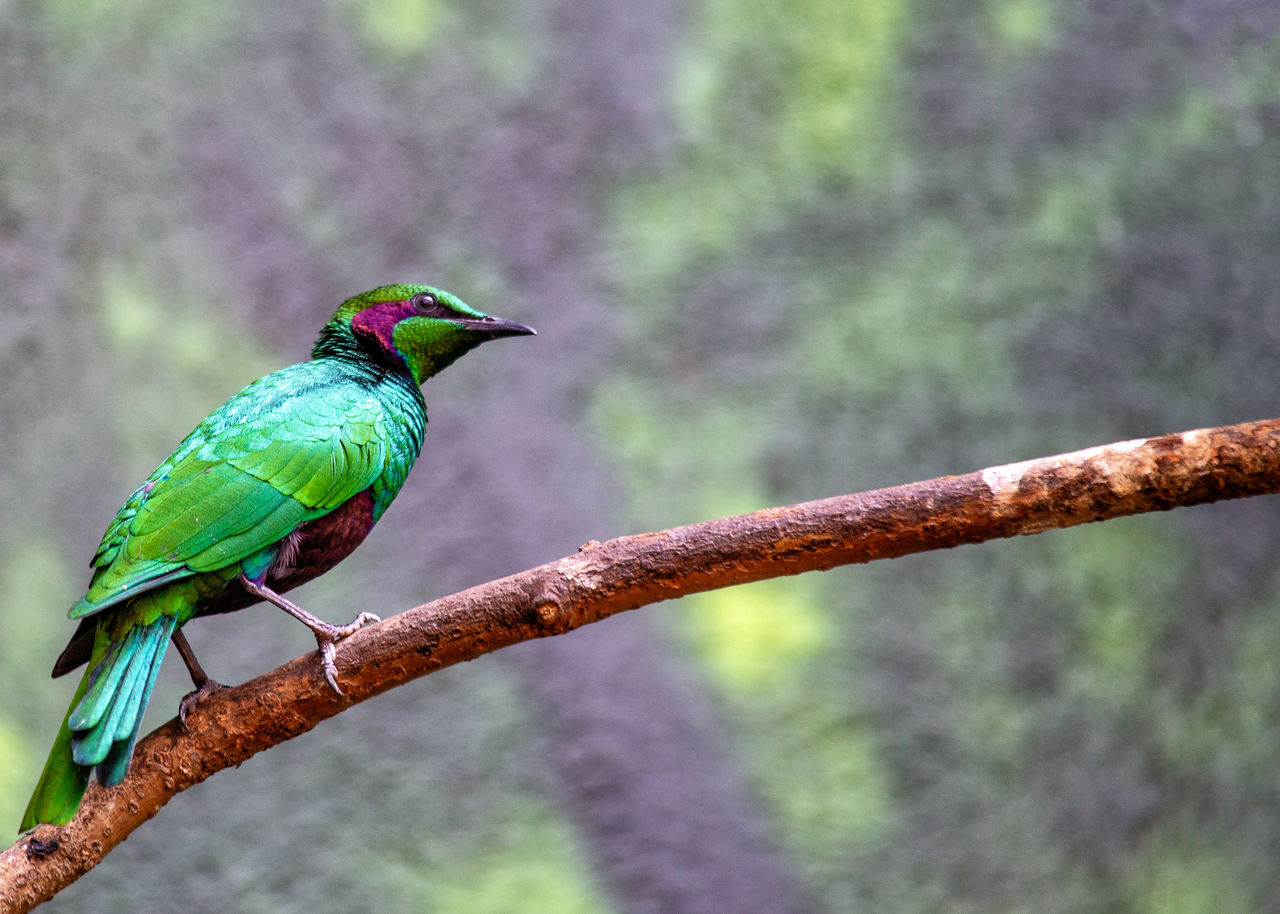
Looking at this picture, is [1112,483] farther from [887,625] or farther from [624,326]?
[624,326]

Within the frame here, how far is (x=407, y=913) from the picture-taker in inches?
136

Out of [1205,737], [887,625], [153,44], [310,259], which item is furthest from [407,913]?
[153,44]

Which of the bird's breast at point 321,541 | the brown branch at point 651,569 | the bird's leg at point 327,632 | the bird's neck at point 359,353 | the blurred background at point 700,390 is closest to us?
the brown branch at point 651,569

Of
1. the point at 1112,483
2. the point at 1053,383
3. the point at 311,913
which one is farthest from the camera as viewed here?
the point at 1053,383

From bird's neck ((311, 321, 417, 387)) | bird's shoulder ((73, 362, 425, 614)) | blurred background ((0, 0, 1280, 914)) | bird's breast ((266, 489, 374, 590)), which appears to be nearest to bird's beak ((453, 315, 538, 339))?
bird's neck ((311, 321, 417, 387))

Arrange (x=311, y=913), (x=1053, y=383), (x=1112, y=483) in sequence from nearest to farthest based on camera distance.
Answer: (x=1112, y=483), (x=311, y=913), (x=1053, y=383)

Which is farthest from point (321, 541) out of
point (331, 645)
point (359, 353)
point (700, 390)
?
point (700, 390)

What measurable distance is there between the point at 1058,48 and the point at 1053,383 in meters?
1.10

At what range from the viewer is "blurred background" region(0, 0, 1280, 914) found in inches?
137

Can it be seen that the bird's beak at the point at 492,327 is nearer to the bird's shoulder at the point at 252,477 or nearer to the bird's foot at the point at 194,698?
the bird's shoulder at the point at 252,477

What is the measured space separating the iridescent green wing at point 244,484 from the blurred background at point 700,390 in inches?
58.4

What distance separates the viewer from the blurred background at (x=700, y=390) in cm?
349

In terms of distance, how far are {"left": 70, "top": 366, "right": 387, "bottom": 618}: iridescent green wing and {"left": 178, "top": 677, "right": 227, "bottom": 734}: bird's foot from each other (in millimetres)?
222

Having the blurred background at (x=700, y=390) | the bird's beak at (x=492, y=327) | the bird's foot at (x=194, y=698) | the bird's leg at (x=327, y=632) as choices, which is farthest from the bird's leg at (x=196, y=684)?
the blurred background at (x=700, y=390)
